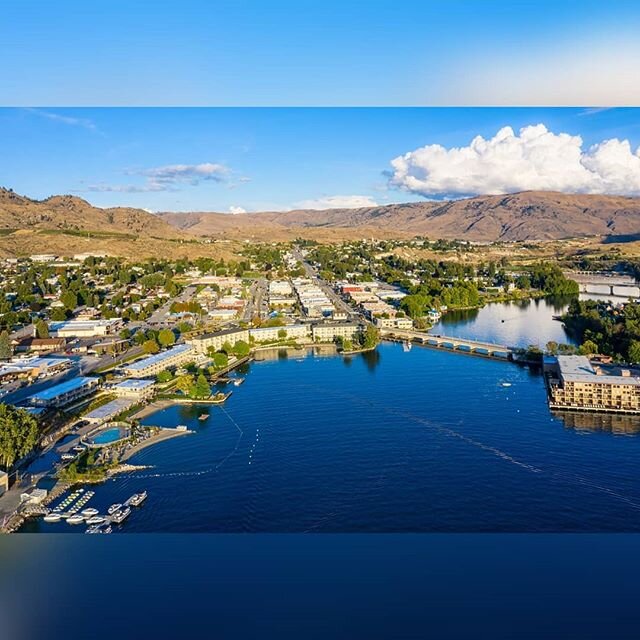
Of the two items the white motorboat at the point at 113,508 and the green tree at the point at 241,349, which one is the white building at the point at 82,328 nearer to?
the green tree at the point at 241,349

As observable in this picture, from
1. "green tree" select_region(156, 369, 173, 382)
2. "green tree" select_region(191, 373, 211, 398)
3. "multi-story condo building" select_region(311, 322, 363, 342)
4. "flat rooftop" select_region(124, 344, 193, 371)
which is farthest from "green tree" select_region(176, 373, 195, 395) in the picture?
"multi-story condo building" select_region(311, 322, 363, 342)

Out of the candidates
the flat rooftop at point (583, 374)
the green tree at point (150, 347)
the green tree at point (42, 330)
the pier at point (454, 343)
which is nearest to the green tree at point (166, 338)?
the green tree at point (150, 347)

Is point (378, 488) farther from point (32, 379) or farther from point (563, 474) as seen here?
point (32, 379)

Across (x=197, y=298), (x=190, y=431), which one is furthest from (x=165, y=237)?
(x=190, y=431)

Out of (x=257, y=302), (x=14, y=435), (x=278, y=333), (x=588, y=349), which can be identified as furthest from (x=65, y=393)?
(x=257, y=302)

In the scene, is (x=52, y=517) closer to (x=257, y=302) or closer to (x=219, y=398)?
(x=219, y=398)

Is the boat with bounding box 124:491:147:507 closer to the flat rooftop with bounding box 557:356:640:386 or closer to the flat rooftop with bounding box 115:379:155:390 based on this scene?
the flat rooftop with bounding box 115:379:155:390
